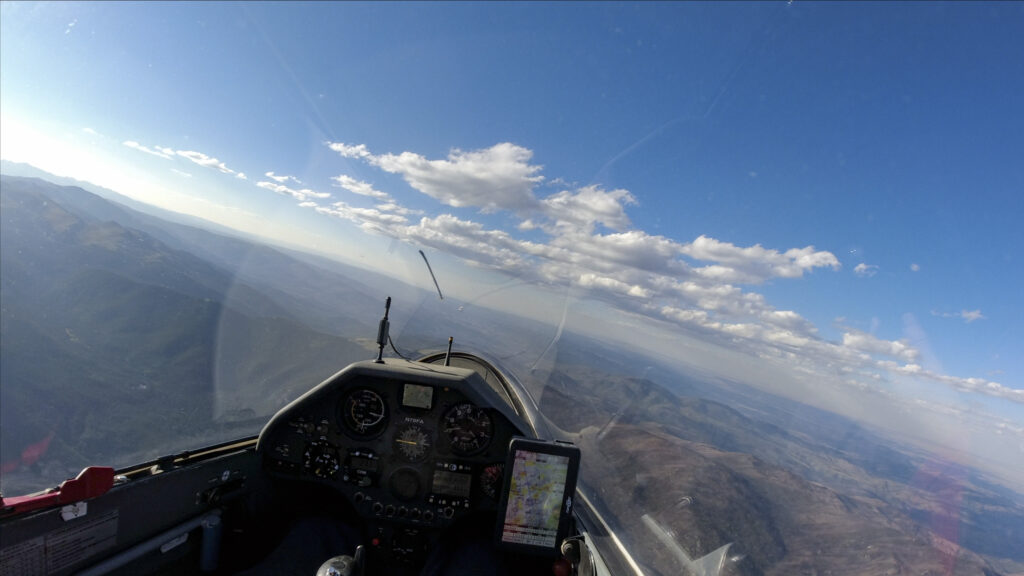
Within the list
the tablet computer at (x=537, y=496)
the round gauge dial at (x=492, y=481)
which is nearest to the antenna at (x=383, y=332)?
the round gauge dial at (x=492, y=481)

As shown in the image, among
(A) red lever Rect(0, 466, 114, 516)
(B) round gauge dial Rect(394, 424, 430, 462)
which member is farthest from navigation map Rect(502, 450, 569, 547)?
(A) red lever Rect(0, 466, 114, 516)

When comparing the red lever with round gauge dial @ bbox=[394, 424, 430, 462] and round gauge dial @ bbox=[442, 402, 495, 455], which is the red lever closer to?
round gauge dial @ bbox=[394, 424, 430, 462]

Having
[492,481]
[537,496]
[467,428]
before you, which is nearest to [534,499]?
[537,496]

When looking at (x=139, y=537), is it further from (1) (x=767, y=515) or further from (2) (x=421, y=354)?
(1) (x=767, y=515)

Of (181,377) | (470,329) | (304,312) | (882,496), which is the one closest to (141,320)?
(181,377)

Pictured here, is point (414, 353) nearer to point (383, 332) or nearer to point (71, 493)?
point (383, 332)
